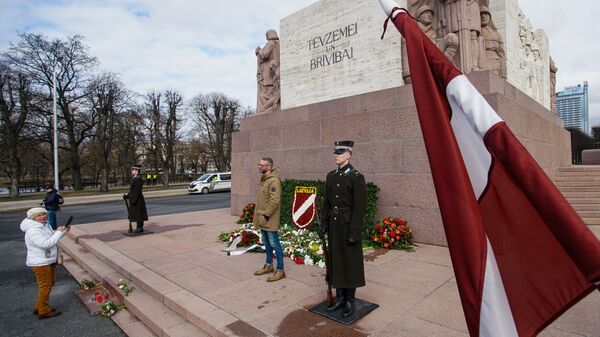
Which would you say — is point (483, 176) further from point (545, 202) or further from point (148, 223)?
point (148, 223)

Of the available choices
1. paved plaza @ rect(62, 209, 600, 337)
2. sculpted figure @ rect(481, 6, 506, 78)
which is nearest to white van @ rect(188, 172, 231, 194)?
paved plaza @ rect(62, 209, 600, 337)

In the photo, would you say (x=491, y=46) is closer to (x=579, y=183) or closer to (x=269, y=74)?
(x=579, y=183)

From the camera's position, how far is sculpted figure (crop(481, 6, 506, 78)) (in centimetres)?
778

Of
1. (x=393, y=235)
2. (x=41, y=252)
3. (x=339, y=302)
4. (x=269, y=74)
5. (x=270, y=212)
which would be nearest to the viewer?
(x=339, y=302)

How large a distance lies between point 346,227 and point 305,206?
0.97 metres

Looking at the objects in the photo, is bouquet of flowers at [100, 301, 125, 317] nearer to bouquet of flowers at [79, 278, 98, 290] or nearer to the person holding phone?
the person holding phone

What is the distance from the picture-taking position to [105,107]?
3347 cm

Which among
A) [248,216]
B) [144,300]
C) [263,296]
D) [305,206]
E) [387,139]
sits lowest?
[144,300]

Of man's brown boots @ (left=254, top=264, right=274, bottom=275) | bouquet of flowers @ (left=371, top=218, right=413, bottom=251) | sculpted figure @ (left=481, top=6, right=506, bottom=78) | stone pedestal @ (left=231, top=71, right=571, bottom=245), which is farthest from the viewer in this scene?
sculpted figure @ (left=481, top=6, right=506, bottom=78)

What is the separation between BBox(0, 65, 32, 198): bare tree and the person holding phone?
29.4m

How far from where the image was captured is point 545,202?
122 cm

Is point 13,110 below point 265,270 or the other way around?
the other way around

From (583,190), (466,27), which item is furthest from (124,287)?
(583,190)

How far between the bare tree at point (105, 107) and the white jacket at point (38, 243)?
3291cm
